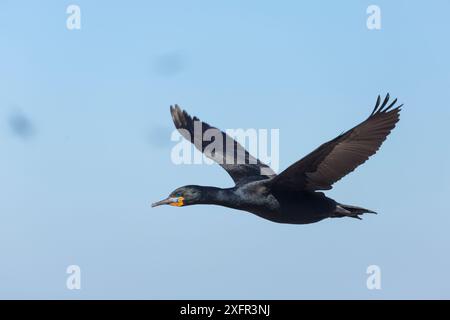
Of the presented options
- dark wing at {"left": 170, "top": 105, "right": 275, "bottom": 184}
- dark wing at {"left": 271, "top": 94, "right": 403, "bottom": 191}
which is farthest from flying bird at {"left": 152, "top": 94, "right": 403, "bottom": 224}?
dark wing at {"left": 170, "top": 105, "right": 275, "bottom": 184}

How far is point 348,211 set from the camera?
16.2m

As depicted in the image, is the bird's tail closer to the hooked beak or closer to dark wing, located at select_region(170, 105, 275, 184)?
dark wing, located at select_region(170, 105, 275, 184)

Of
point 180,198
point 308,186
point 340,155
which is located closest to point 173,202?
point 180,198

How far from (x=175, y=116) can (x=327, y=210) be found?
3791 millimetres

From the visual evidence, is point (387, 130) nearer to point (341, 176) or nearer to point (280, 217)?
point (341, 176)

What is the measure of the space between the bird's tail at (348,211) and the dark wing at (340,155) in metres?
0.60

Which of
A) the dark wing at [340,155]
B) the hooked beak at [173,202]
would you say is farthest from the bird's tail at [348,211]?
the hooked beak at [173,202]

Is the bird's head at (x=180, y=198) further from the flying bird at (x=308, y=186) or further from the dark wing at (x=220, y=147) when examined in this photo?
the dark wing at (x=220, y=147)

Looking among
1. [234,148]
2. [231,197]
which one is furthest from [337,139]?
[234,148]

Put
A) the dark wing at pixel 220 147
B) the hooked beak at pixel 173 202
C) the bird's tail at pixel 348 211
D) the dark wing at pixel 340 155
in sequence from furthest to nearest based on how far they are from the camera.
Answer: the dark wing at pixel 220 147 < the bird's tail at pixel 348 211 < the hooked beak at pixel 173 202 < the dark wing at pixel 340 155

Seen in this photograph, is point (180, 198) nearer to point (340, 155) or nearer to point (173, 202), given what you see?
point (173, 202)

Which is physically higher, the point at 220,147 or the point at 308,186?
the point at 220,147

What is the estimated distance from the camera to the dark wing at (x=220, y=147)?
17562 mm

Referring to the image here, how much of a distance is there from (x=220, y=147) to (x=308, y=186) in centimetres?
298
